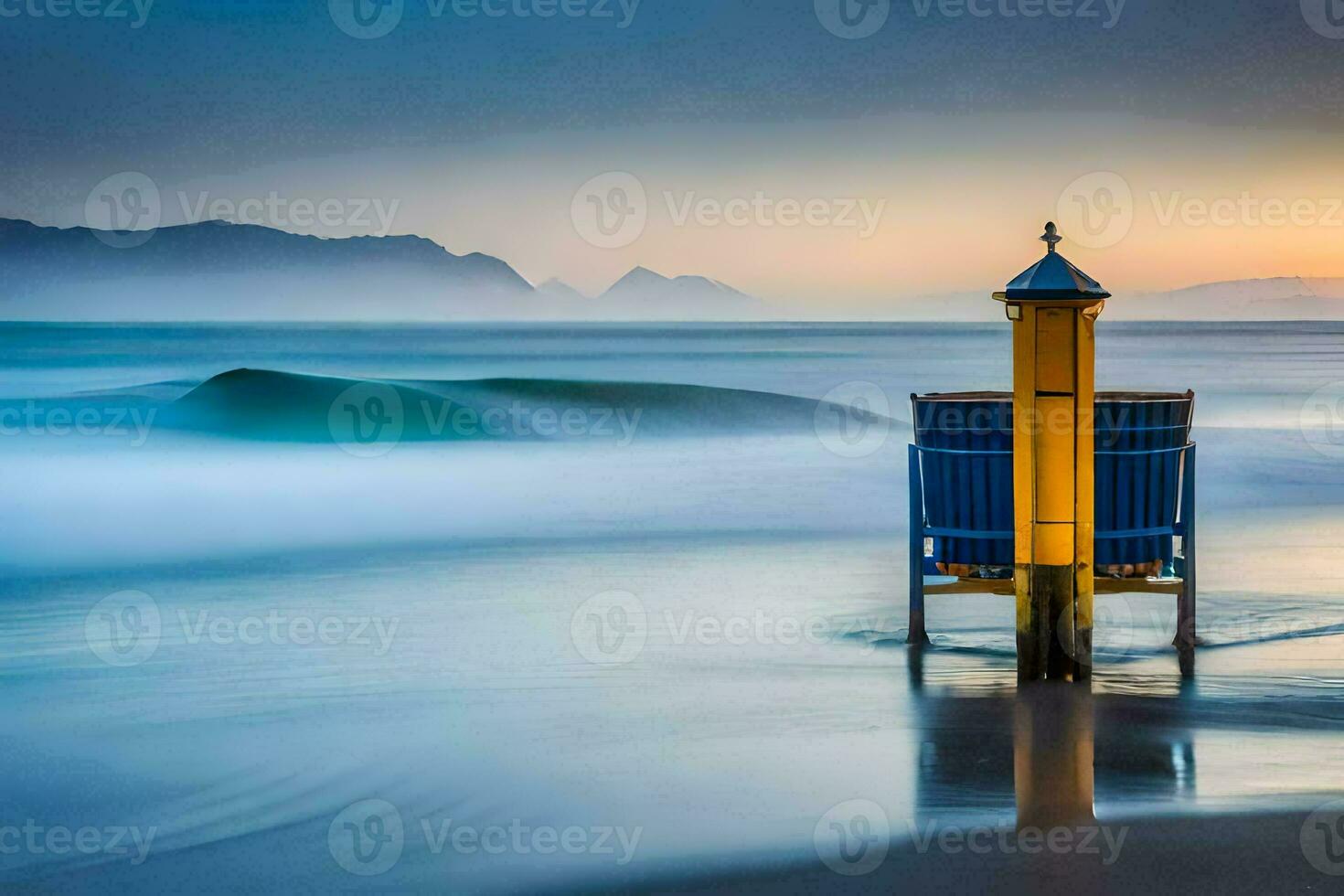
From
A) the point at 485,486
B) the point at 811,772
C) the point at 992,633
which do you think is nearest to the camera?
the point at 811,772

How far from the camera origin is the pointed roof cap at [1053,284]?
18.0 ft

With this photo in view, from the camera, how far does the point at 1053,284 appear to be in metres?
5.53

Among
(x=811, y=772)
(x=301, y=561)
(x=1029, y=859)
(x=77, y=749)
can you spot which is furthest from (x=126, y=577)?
(x=1029, y=859)

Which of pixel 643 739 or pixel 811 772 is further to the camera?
pixel 643 739

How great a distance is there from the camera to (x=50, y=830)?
14.3 feet

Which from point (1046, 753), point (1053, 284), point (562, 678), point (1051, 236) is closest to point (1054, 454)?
point (1053, 284)

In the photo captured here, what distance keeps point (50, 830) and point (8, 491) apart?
13.1 meters

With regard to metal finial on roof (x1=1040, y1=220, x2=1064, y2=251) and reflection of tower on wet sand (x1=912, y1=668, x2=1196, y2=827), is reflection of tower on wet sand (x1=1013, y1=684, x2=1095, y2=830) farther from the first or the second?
metal finial on roof (x1=1040, y1=220, x2=1064, y2=251)

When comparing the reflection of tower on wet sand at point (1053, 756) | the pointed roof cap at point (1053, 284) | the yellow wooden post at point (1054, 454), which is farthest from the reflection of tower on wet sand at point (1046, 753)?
the pointed roof cap at point (1053, 284)

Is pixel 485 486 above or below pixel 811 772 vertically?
above

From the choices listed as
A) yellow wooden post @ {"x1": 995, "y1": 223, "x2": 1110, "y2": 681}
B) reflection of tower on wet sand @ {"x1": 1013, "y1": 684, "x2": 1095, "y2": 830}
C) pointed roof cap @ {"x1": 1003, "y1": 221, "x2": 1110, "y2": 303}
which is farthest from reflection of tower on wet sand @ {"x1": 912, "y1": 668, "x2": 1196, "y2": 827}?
pointed roof cap @ {"x1": 1003, "y1": 221, "x2": 1110, "y2": 303}

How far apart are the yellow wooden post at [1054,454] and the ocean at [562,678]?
316mm

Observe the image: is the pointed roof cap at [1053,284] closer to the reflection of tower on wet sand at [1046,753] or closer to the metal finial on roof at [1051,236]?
the metal finial on roof at [1051,236]

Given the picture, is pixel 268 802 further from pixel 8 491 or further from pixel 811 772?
pixel 8 491
